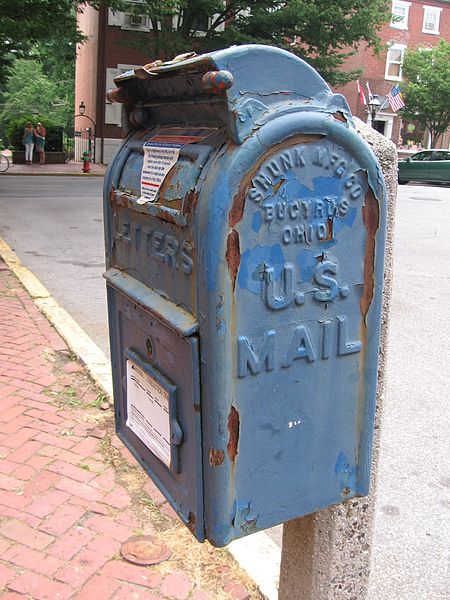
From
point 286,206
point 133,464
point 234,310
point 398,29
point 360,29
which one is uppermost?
point 398,29

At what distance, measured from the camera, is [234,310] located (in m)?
1.37

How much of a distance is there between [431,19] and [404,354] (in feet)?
110

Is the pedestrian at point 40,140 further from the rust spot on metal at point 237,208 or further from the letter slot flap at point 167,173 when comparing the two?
the rust spot on metal at point 237,208

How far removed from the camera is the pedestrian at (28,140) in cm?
2292

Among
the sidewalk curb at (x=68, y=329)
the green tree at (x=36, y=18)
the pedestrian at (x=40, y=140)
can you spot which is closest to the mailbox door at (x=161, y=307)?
the sidewalk curb at (x=68, y=329)

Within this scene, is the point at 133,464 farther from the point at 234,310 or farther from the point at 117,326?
the point at 234,310

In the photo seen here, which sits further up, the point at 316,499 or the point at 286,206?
the point at 286,206

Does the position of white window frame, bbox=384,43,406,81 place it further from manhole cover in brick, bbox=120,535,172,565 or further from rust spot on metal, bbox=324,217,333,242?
rust spot on metal, bbox=324,217,333,242

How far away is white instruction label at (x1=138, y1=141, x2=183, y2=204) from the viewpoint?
4.98ft

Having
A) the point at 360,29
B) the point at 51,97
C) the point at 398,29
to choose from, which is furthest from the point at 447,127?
the point at 51,97

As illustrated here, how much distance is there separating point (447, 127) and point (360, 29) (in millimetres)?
14462

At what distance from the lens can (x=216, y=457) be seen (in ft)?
4.76

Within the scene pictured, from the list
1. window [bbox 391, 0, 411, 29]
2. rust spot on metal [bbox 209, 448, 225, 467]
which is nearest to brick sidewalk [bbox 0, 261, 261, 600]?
rust spot on metal [bbox 209, 448, 225, 467]

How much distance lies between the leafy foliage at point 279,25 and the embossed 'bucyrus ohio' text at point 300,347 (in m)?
19.5
